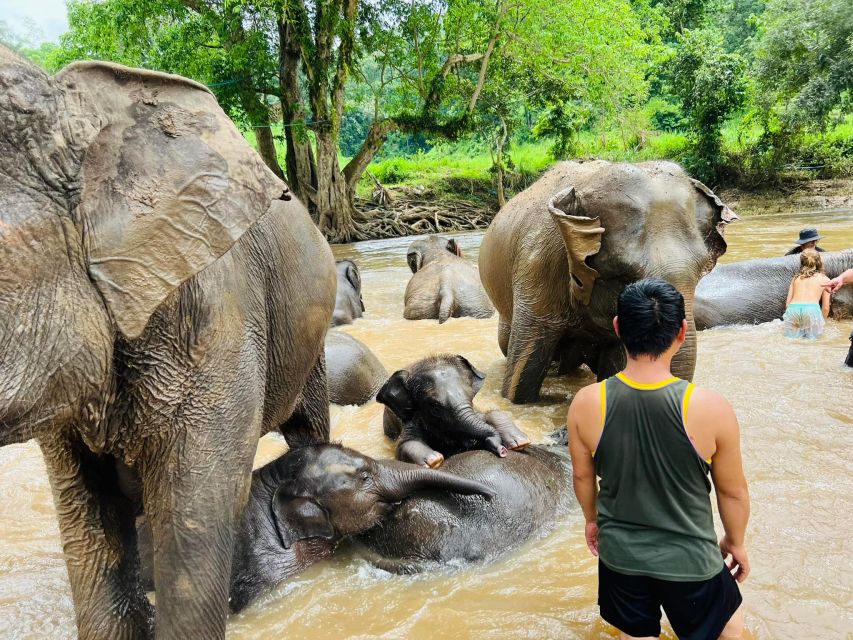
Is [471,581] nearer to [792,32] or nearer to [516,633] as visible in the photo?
[516,633]

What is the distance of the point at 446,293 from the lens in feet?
29.9

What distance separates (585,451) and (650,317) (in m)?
0.52

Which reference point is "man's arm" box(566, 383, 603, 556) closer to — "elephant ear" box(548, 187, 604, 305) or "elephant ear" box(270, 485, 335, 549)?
"elephant ear" box(270, 485, 335, 549)

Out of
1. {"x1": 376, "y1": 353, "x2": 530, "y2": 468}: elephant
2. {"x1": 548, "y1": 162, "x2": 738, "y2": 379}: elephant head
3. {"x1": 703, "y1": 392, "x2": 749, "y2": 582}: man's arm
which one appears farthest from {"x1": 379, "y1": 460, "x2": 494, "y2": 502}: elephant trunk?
{"x1": 548, "y1": 162, "x2": 738, "y2": 379}: elephant head

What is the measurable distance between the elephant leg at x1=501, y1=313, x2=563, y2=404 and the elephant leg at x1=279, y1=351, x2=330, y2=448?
184cm

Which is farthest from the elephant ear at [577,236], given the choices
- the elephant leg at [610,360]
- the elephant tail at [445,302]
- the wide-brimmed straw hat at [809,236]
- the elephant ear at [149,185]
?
the wide-brimmed straw hat at [809,236]

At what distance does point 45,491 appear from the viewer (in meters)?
4.45

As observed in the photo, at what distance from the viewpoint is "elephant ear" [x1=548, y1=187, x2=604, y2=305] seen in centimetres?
440

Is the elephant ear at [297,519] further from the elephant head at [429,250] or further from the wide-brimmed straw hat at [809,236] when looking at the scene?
the elephant head at [429,250]


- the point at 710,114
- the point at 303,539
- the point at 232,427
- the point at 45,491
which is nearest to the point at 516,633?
the point at 303,539

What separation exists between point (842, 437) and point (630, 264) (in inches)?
66.4

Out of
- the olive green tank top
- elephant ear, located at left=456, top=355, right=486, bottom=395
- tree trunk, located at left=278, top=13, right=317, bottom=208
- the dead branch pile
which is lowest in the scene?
the dead branch pile

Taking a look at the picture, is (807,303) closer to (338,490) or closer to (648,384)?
(338,490)

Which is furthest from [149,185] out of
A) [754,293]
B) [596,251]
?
[754,293]
